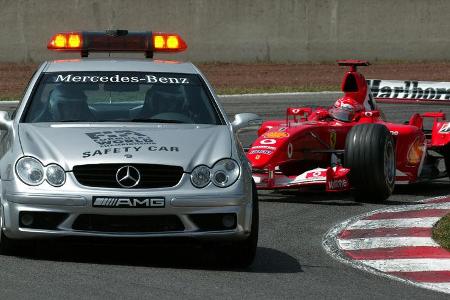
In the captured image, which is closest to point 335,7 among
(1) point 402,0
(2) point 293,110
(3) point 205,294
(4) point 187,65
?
(1) point 402,0

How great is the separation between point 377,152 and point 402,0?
74.6 ft

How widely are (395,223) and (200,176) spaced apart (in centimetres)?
310

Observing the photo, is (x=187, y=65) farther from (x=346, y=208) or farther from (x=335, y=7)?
(x=335, y=7)

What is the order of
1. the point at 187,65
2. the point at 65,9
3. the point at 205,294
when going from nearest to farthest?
1. the point at 205,294
2. the point at 187,65
3. the point at 65,9

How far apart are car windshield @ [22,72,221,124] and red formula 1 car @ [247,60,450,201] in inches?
114

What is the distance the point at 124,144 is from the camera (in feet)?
26.8

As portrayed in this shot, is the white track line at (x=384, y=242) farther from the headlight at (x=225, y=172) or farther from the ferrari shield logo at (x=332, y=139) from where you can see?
the ferrari shield logo at (x=332, y=139)

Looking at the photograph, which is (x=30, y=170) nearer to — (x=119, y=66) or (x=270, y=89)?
(x=119, y=66)

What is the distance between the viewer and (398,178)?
12.9 metres

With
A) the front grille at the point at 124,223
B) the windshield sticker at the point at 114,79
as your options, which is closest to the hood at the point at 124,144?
the front grille at the point at 124,223

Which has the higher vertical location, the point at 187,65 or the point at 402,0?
the point at 187,65

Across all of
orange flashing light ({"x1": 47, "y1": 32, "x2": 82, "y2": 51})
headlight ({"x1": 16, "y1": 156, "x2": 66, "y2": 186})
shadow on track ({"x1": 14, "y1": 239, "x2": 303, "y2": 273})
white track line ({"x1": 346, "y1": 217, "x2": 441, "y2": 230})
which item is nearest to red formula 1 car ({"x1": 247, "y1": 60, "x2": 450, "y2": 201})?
white track line ({"x1": 346, "y1": 217, "x2": 441, "y2": 230})

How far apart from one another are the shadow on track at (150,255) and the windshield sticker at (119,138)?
2.07 feet

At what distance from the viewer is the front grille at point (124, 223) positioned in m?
7.90
